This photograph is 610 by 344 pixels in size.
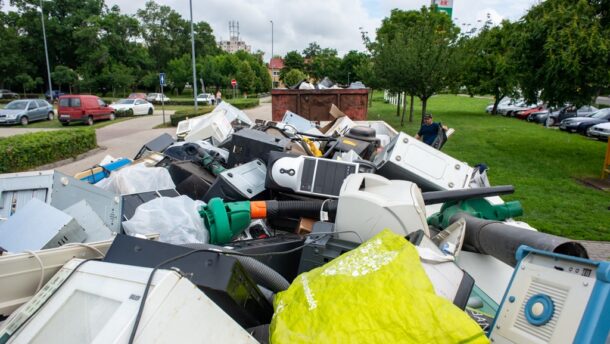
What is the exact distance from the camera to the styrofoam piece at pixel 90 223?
2.79 metres

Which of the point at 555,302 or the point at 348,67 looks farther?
the point at 348,67

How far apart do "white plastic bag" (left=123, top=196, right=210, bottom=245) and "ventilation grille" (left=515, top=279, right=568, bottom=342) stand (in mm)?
2147

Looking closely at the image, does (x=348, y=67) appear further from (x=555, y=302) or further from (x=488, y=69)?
(x=555, y=302)

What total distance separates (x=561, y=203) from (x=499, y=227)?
16.6 ft

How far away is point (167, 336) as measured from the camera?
1387 mm

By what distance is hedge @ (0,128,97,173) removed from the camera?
862 cm

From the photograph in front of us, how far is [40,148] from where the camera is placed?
9.47 m

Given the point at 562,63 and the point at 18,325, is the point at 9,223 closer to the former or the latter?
the point at 18,325

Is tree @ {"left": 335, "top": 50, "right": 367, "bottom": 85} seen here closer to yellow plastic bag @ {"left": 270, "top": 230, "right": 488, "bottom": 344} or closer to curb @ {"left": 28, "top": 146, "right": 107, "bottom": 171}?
curb @ {"left": 28, "top": 146, "right": 107, "bottom": 171}

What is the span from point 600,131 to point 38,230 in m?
17.9

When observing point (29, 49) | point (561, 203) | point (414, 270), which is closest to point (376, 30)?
point (561, 203)

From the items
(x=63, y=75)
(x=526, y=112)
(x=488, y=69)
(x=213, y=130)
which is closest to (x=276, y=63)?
(x=63, y=75)

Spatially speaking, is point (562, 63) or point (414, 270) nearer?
point (414, 270)

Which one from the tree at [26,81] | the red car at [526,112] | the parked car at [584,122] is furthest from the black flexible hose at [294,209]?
the tree at [26,81]
